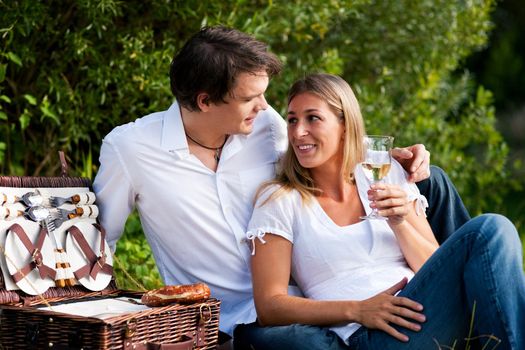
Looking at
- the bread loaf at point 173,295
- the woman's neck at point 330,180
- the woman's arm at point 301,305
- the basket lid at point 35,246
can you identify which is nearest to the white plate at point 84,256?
the basket lid at point 35,246

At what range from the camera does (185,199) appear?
3709mm

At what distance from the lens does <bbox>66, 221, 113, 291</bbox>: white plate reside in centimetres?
349

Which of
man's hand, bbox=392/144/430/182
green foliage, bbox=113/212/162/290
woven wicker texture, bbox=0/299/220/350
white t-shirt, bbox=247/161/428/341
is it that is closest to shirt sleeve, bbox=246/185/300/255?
white t-shirt, bbox=247/161/428/341

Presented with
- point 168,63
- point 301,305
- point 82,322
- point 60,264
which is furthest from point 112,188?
point 168,63

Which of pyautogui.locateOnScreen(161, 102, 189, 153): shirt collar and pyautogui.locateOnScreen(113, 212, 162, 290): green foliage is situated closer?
pyautogui.locateOnScreen(161, 102, 189, 153): shirt collar

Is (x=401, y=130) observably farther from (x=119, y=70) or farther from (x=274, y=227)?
(x=274, y=227)

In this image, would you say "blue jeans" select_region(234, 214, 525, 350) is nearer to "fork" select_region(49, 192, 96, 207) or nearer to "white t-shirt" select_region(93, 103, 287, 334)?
"white t-shirt" select_region(93, 103, 287, 334)

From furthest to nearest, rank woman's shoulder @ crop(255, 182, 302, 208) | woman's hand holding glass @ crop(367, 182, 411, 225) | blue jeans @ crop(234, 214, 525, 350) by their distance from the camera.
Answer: woman's shoulder @ crop(255, 182, 302, 208)
woman's hand holding glass @ crop(367, 182, 411, 225)
blue jeans @ crop(234, 214, 525, 350)

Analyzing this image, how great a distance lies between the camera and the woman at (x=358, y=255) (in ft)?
10.5

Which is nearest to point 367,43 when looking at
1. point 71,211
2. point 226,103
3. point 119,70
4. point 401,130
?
point 401,130

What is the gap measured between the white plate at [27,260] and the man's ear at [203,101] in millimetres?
826

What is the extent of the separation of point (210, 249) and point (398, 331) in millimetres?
909

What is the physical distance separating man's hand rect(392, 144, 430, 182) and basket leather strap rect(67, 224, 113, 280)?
1.31m

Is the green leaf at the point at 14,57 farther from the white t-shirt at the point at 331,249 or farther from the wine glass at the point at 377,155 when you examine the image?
the wine glass at the point at 377,155
